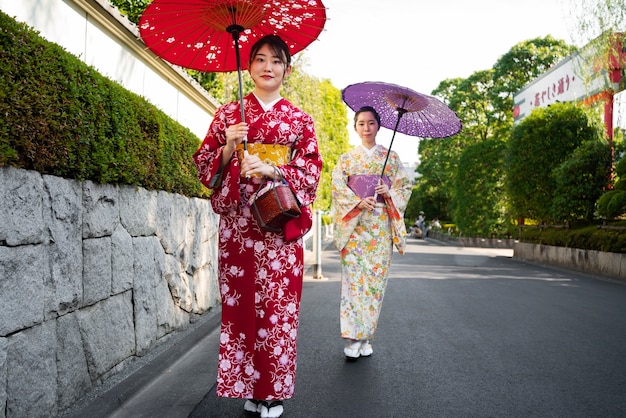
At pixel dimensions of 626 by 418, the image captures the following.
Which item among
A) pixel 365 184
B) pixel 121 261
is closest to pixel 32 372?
pixel 121 261

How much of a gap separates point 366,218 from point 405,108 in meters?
1.16

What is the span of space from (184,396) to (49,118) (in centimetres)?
198

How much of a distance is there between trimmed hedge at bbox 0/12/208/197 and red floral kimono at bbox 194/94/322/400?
0.75 m

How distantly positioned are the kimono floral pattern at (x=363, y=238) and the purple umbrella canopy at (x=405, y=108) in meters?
0.51

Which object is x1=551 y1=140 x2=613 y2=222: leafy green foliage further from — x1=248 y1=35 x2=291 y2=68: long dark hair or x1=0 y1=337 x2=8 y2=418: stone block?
x1=0 y1=337 x2=8 y2=418: stone block

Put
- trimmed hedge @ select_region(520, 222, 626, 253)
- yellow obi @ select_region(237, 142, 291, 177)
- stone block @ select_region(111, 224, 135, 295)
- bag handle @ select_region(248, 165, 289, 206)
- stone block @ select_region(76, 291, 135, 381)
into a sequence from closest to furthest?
bag handle @ select_region(248, 165, 289, 206), yellow obi @ select_region(237, 142, 291, 177), stone block @ select_region(76, 291, 135, 381), stone block @ select_region(111, 224, 135, 295), trimmed hedge @ select_region(520, 222, 626, 253)

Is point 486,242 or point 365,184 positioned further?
point 486,242

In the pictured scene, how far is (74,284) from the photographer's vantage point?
11.2 ft

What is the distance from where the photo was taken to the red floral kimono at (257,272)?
3439 mm

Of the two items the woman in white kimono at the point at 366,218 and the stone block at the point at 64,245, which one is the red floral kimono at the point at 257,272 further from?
the woman in white kimono at the point at 366,218

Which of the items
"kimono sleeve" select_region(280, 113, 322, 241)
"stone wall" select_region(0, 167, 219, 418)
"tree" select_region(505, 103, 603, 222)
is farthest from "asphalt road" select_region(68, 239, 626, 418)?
"tree" select_region(505, 103, 603, 222)

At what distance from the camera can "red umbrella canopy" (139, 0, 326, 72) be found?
354cm

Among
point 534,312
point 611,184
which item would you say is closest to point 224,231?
point 534,312

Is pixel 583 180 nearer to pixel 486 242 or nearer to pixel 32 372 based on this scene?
pixel 486 242
